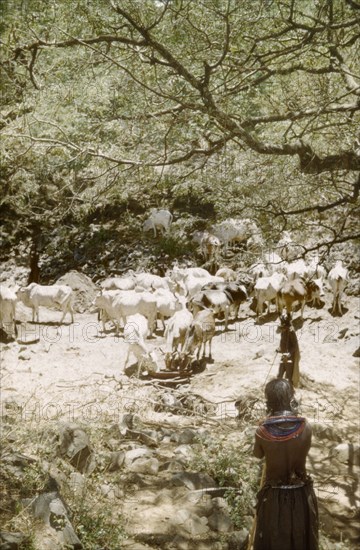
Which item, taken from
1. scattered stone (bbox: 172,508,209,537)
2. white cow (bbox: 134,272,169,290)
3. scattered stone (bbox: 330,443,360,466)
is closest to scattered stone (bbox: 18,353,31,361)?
white cow (bbox: 134,272,169,290)

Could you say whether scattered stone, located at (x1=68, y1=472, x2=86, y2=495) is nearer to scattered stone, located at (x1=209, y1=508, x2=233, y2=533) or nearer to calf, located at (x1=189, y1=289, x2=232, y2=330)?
scattered stone, located at (x1=209, y1=508, x2=233, y2=533)

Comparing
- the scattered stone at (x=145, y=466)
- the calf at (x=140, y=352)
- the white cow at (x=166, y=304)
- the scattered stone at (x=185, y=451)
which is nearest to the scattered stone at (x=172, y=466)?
the scattered stone at (x=145, y=466)

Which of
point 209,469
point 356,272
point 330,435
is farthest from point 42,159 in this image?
point 356,272

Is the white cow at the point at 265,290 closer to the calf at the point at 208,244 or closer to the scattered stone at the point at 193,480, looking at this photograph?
the calf at the point at 208,244

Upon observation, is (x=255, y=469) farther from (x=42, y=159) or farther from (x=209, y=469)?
(x=42, y=159)

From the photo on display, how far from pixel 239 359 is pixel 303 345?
1655 millimetres

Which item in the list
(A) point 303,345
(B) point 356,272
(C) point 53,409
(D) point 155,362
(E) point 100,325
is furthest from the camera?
(B) point 356,272

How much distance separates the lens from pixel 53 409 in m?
7.91

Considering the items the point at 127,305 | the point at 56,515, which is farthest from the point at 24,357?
the point at 56,515

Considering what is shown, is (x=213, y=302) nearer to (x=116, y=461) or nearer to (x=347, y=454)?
(x=347, y=454)

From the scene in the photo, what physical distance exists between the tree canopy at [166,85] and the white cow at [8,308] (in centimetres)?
705

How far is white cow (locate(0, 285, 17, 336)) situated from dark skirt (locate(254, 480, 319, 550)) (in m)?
10.2

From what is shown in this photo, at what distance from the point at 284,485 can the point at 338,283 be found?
10.7m

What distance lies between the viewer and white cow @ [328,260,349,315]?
1347 centimetres
